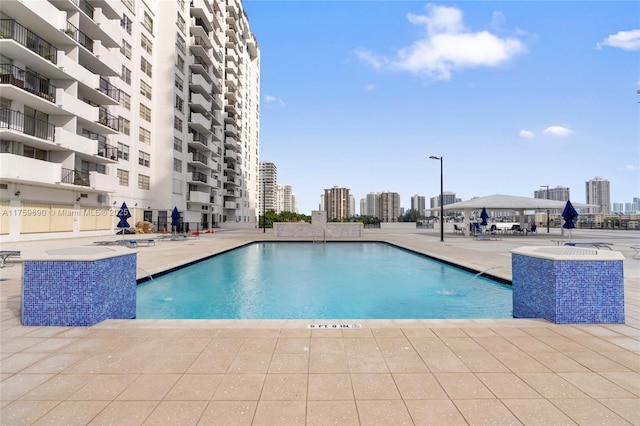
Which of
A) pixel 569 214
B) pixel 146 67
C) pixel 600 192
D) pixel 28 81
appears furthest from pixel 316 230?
pixel 600 192

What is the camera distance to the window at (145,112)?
114 ft

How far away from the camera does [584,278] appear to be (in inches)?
203

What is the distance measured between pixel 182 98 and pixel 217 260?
3198cm

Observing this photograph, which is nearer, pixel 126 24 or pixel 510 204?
pixel 510 204

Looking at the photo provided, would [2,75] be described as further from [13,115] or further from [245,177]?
[245,177]

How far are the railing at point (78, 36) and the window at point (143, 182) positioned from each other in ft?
41.5

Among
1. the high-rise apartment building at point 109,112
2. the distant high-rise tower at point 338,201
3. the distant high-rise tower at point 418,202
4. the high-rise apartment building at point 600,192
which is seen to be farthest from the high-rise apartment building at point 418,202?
the high-rise apartment building at point 109,112

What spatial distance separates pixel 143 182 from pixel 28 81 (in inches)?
589

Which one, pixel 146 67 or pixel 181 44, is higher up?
pixel 181 44

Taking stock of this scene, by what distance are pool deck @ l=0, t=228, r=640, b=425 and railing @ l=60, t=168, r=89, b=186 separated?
2192 centimetres

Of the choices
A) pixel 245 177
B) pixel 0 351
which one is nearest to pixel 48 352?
pixel 0 351

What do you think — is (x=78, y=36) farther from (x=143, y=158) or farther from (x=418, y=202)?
(x=418, y=202)

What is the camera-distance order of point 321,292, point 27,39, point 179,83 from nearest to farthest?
point 321,292 → point 27,39 → point 179,83

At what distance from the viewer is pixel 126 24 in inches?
1273
